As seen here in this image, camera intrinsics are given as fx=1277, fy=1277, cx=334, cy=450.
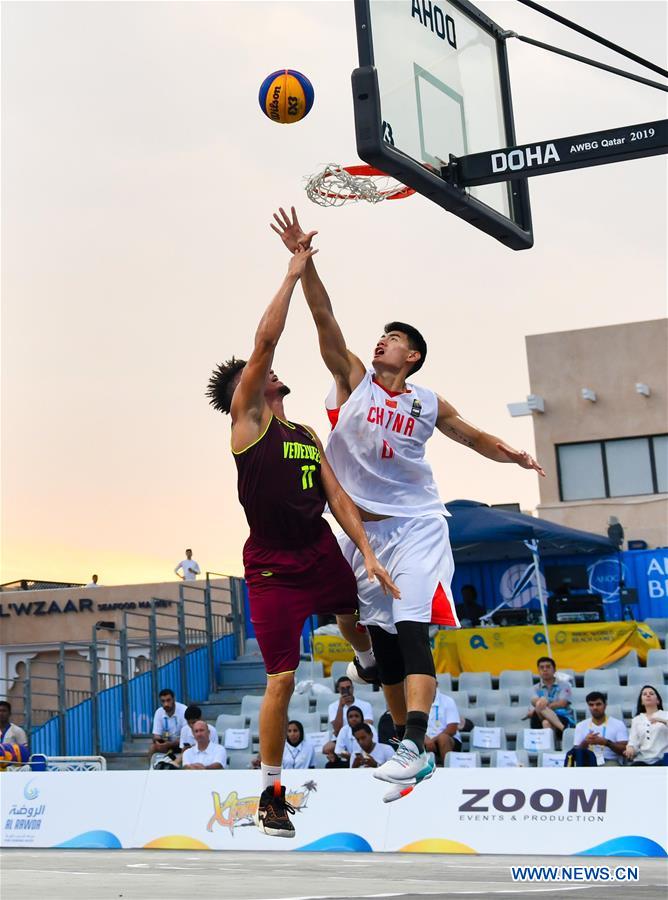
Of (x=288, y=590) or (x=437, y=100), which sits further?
(x=437, y=100)

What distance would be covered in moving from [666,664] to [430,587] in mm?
11698

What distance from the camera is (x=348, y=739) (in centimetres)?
1653

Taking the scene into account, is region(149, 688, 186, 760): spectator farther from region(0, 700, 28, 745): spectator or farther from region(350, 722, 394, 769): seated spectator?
region(350, 722, 394, 769): seated spectator

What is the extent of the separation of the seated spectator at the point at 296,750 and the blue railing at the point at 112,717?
5.23 m

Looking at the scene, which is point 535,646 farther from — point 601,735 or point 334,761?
point 334,761

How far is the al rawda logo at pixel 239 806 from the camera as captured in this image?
1452 cm

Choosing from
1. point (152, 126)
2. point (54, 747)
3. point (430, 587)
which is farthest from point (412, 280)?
point (430, 587)

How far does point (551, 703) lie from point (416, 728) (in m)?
9.93

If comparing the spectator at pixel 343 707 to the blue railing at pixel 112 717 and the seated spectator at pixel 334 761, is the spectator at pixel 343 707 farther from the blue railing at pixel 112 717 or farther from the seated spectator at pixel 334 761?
the blue railing at pixel 112 717

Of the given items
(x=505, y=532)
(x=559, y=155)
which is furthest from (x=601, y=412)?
(x=559, y=155)

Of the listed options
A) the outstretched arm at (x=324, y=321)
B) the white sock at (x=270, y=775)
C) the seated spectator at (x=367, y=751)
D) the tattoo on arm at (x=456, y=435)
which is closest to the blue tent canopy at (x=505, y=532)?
the seated spectator at (x=367, y=751)

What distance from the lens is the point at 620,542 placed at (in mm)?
23594

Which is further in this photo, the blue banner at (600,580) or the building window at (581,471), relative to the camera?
the building window at (581,471)

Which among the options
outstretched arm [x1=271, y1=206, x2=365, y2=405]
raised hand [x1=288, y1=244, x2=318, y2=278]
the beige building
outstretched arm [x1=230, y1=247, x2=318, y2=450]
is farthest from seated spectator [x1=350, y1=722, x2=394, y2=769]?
the beige building
